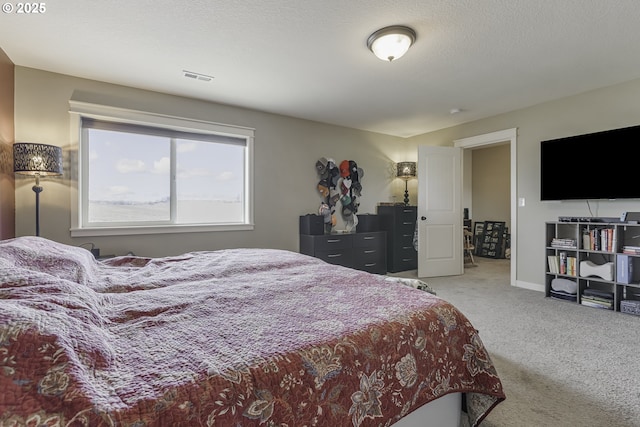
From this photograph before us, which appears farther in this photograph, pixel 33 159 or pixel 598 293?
pixel 598 293

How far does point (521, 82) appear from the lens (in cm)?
317

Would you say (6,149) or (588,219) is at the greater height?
(6,149)

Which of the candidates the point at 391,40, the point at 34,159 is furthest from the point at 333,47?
the point at 34,159

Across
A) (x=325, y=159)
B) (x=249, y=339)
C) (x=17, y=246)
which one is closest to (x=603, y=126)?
(x=325, y=159)

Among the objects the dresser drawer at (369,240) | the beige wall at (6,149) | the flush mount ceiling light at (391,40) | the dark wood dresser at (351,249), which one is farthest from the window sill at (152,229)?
the flush mount ceiling light at (391,40)

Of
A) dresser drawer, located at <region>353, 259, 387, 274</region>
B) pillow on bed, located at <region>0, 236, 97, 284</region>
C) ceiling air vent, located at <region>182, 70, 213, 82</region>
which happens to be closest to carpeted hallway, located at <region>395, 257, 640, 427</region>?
dresser drawer, located at <region>353, 259, 387, 274</region>

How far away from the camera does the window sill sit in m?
3.05

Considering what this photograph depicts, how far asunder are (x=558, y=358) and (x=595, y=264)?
78.3 inches

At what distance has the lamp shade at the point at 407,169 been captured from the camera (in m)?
5.29

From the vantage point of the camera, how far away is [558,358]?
208 centimetres

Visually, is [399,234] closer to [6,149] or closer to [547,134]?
[547,134]

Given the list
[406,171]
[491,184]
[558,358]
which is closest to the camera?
[558,358]

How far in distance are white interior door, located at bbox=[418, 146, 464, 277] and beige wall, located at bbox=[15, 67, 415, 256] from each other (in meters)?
0.86

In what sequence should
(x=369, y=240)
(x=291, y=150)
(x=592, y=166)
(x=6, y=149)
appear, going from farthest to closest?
(x=369, y=240) < (x=291, y=150) < (x=592, y=166) < (x=6, y=149)
